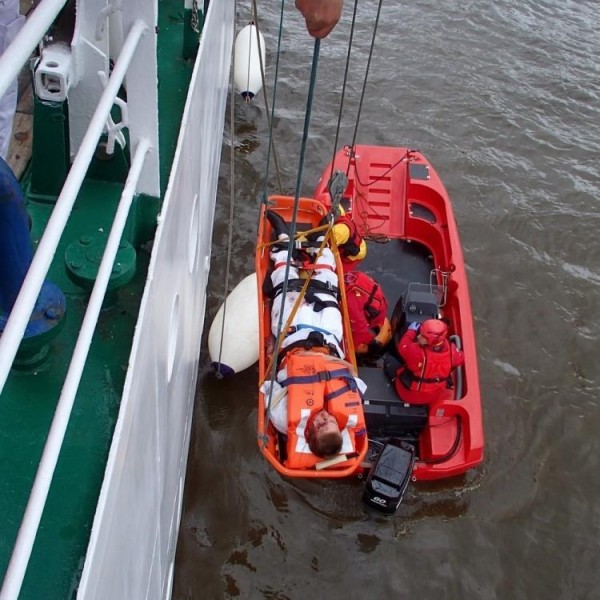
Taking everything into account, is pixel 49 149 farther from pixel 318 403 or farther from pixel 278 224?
pixel 278 224

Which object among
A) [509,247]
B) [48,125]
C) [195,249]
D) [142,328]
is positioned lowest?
[509,247]

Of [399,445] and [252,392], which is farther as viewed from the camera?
[252,392]

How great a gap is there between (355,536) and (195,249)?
271 centimetres

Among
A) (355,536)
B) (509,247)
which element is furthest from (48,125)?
(509,247)

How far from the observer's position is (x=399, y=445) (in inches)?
209

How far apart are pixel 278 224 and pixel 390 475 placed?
231cm

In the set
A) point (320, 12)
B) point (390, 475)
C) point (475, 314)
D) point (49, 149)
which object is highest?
point (320, 12)

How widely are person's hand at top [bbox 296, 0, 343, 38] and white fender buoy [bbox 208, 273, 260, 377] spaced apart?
4136mm

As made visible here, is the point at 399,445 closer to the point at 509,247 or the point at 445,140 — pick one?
the point at 509,247

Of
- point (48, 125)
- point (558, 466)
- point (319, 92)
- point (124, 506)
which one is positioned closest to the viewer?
point (124, 506)

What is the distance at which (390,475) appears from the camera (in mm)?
5160

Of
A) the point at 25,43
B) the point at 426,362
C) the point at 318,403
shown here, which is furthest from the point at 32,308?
the point at 426,362

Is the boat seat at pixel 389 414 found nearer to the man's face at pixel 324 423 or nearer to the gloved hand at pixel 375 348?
the gloved hand at pixel 375 348

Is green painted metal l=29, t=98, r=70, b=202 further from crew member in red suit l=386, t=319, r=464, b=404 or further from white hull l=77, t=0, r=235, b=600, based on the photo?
crew member in red suit l=386, t=319, r=464, b=404
